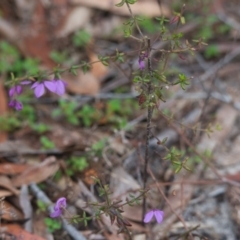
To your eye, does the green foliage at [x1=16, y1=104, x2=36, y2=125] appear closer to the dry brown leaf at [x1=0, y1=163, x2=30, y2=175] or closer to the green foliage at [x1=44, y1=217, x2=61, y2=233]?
the dry brown leaf at [x1=0, y1=163, x2=30, y2=175]

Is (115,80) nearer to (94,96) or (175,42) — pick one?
(94,96)

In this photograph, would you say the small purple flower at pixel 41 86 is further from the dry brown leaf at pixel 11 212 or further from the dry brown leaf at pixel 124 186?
the dry brown leaf at pixel 124 186

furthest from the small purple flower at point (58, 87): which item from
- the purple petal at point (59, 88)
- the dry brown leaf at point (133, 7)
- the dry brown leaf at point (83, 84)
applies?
the dry brown leaf at point (133, 7)

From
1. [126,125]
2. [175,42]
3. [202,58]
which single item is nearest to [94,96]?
[126,125]

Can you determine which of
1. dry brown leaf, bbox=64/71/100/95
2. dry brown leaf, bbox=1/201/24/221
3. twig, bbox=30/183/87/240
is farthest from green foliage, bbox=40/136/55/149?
dry brown leaf, bbox=64/71/100/95

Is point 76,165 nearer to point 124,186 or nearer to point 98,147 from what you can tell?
point 98,147

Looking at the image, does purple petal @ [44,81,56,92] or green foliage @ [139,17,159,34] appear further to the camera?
green foliage @ [139,17,159,34]
